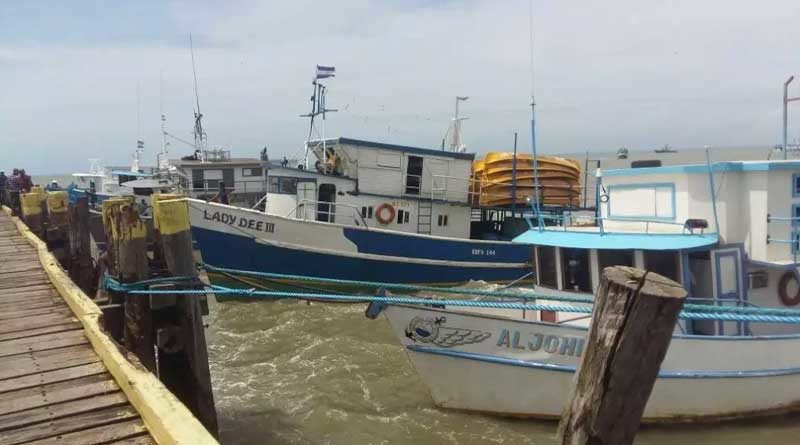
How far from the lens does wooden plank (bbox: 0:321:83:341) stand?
18.6 feet

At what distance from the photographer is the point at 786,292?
8227mm

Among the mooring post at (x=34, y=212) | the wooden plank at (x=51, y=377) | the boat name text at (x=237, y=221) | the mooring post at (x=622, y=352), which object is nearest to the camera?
the mooring post at (x=622, y=352)

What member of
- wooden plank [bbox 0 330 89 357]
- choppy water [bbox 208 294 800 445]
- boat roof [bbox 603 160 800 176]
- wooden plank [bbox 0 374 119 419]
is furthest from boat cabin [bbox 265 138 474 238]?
wooden plank [bbox 0 374 119 419]

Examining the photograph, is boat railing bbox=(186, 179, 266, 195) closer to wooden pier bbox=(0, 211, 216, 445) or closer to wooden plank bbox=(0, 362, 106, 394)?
wooden pier bbox=(0, 211, 216, 445)

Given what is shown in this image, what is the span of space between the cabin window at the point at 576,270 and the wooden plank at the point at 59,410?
242 inches

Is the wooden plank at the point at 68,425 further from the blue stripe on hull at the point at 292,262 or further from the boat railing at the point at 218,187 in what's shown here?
the boat railing at the point at 218,187

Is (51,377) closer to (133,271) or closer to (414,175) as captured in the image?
(133,271)

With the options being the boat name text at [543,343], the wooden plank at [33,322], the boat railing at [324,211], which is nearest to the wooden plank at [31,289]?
the wooden plank at [33,322]

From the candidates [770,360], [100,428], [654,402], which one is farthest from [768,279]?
[100,428]

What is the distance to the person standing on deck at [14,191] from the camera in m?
19.2

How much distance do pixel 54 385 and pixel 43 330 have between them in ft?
5.37

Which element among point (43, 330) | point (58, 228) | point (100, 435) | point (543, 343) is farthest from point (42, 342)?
point (58, 228)

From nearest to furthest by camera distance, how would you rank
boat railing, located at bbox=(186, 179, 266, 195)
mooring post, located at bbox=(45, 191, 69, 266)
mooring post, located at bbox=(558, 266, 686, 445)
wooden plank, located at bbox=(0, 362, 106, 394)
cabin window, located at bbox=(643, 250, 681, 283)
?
mooring post, located at bbox=(558, 266, 686, 445) < wooden plank, located at bbox=(0, 362, 106, 394) < cabin window, located at bbox=(643, 250, 681, 283) < mooring post, located at bbox=(45, 191, 69, 266) < boat railing, located at bbox=(186, 179, 266, 195)

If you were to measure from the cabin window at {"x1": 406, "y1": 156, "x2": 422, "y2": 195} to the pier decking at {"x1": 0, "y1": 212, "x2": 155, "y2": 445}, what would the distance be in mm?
10877
